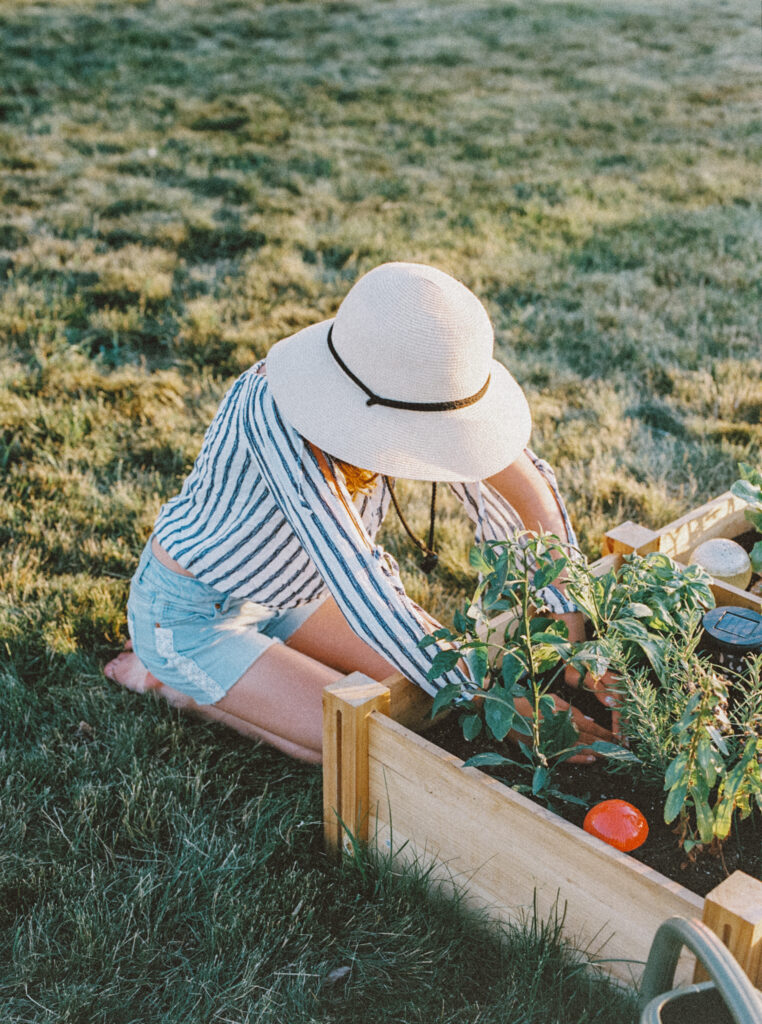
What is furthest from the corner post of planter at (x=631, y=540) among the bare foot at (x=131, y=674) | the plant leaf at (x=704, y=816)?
the bare foot at (x=131, y=674)

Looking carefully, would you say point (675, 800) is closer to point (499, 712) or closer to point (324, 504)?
point (499, 712)

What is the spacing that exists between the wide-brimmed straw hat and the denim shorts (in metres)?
0.69

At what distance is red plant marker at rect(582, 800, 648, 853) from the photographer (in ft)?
5.44

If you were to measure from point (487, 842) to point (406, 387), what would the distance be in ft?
2.62

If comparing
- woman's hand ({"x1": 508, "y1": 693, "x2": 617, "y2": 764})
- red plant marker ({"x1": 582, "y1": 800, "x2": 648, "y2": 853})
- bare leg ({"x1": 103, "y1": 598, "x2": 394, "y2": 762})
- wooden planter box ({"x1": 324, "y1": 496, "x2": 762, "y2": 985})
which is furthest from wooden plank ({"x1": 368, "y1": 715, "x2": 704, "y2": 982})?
bare leg ({"x1": 103, "y1": 598, "x2": 394, "y2": 762})

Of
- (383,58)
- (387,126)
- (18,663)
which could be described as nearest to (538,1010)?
(18,663)

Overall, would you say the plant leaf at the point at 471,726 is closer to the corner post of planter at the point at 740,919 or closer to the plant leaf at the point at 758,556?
the corner post of planter at the point at 740,919

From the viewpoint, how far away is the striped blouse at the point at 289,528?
1.82 meters

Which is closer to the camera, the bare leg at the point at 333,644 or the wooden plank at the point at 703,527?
the wooden plank at the point at 703,527

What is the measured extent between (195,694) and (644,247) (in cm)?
417

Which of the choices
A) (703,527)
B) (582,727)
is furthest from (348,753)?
(703,527)

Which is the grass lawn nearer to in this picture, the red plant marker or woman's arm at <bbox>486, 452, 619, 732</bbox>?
the red plant marker

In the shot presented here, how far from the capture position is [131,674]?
2547 mm

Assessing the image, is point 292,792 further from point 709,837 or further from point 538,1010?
point 709,837
